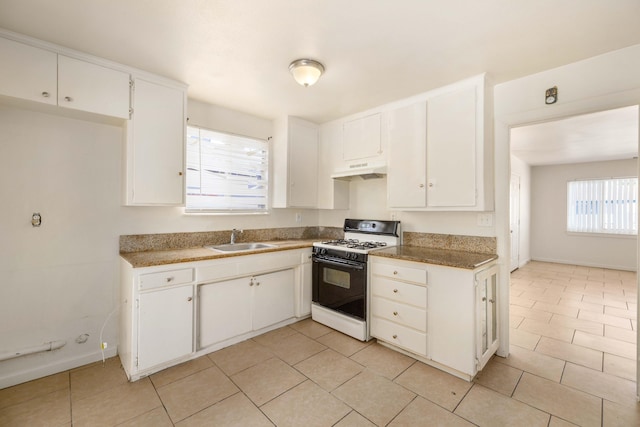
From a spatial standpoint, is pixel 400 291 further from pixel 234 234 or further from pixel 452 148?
pixel 234 234

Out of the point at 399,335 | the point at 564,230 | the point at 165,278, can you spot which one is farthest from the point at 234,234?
the point at 564,230

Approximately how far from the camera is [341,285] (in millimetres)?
2953

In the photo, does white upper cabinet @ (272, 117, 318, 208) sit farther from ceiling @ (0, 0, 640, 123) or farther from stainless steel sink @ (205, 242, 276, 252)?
ceiling @ (0, 0, 640, 123)

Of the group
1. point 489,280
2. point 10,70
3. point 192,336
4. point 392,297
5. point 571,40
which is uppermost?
point 571,40

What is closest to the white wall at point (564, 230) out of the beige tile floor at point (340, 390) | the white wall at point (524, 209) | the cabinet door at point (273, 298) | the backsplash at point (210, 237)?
the white wall at point (524, 209)

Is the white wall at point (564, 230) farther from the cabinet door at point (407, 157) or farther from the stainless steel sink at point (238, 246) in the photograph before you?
the stainless steel sink at point (238, 246)

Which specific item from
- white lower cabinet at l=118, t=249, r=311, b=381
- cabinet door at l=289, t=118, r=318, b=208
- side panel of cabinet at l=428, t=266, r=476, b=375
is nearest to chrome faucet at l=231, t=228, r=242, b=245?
white lower cabinet at l=118, t=249, r=311, b=381

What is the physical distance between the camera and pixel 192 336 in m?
2.38

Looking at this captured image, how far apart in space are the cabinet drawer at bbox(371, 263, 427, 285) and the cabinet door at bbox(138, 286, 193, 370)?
A: 65.4 inches

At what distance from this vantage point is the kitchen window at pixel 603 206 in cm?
595

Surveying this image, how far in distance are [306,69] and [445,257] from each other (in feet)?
6.23

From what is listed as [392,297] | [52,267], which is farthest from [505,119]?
[52,267]

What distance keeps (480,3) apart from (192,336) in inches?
120

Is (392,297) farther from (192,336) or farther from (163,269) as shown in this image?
(163,269)
